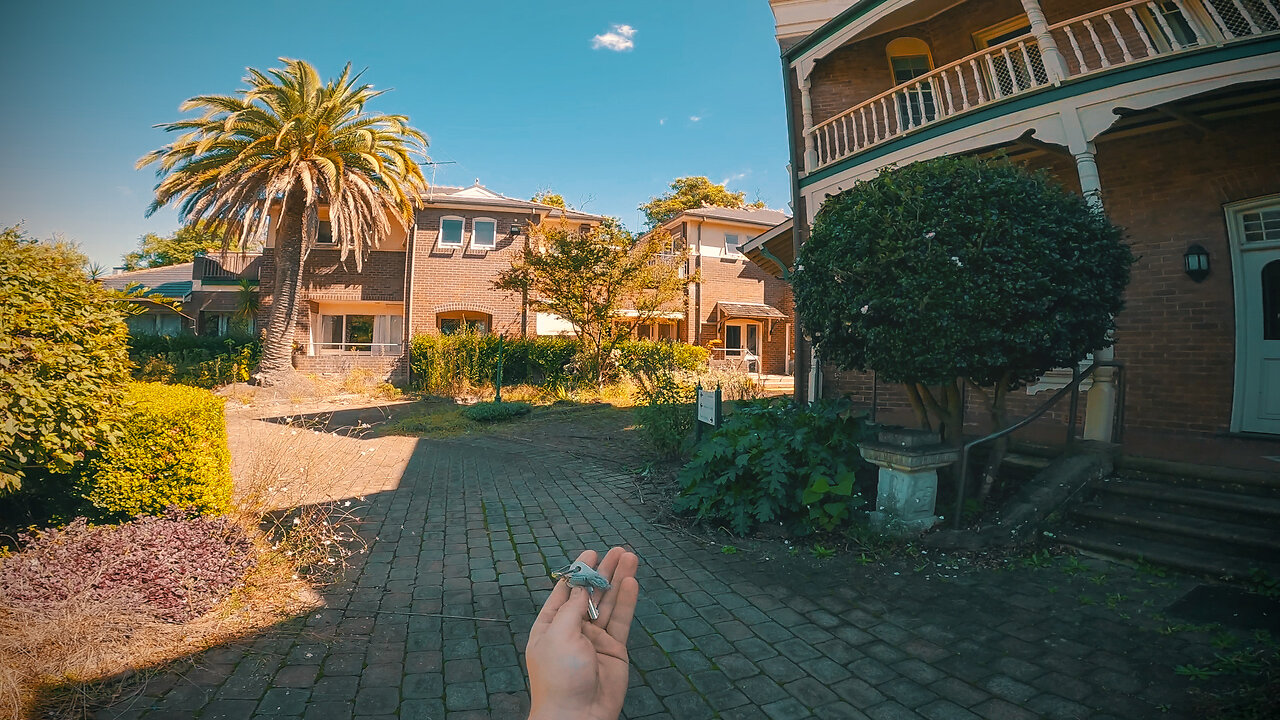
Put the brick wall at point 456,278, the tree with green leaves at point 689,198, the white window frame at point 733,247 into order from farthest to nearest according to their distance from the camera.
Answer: the tree with green leaves at point 689,198 < the white window frame at point 733,247 < the brick wall at point 456,278

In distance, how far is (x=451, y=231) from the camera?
66.6 ft

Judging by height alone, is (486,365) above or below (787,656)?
above

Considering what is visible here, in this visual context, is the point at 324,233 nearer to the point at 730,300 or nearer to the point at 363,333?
the point at 363,333

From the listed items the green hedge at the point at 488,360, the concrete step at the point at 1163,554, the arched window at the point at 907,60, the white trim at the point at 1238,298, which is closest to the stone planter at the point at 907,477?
the concrete step at the point at 1163,554

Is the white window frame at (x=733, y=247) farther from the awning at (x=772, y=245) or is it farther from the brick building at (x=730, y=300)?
the awning at (x=772, y=245)

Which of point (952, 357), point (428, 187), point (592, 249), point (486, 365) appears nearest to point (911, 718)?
point (952, 357)

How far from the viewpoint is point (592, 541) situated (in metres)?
4.64

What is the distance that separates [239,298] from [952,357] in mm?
25242

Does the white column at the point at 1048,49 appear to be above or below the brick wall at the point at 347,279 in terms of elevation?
above

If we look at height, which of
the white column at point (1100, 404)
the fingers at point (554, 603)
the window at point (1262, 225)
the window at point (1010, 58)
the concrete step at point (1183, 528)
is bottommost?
the concrete step at point (1183, 528)

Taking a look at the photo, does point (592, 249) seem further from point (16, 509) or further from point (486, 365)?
point (16, 509)

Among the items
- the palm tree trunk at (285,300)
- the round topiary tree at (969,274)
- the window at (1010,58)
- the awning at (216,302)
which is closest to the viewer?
the round topiary tree at (969,274)

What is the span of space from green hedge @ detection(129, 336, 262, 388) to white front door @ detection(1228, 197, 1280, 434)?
21309 millimetres

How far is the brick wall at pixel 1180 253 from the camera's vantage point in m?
6.11
